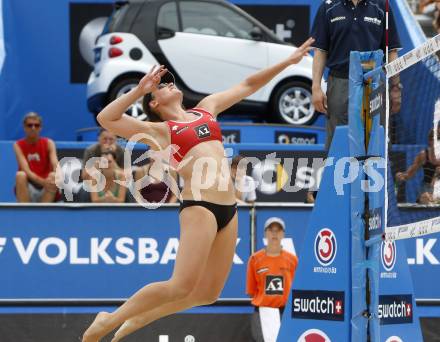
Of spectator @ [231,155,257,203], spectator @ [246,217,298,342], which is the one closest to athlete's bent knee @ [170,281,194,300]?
spectator @ [246,217,298,342]

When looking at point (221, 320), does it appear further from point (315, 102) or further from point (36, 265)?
point (315, 102)

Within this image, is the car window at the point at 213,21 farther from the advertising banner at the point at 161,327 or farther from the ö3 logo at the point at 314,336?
the ö3 logo at the point at 314,336

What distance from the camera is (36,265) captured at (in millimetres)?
10578

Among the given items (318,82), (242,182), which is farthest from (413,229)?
(242,182)

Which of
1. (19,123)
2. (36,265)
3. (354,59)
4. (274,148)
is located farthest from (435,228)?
(19,123)

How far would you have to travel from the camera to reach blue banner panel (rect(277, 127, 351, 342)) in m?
8.33

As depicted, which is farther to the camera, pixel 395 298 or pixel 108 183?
pixel 108 183

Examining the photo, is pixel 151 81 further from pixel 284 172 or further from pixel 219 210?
pixel 284 172

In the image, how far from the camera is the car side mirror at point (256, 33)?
14898 millimetres

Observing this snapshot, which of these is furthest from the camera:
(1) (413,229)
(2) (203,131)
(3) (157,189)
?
(3) (157,189)

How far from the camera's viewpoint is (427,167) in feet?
25.4

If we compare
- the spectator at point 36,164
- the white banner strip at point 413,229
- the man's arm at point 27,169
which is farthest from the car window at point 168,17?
the white banner strip at point 413,229

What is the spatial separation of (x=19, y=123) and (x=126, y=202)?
17.7 feet

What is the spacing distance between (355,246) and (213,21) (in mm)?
7670
